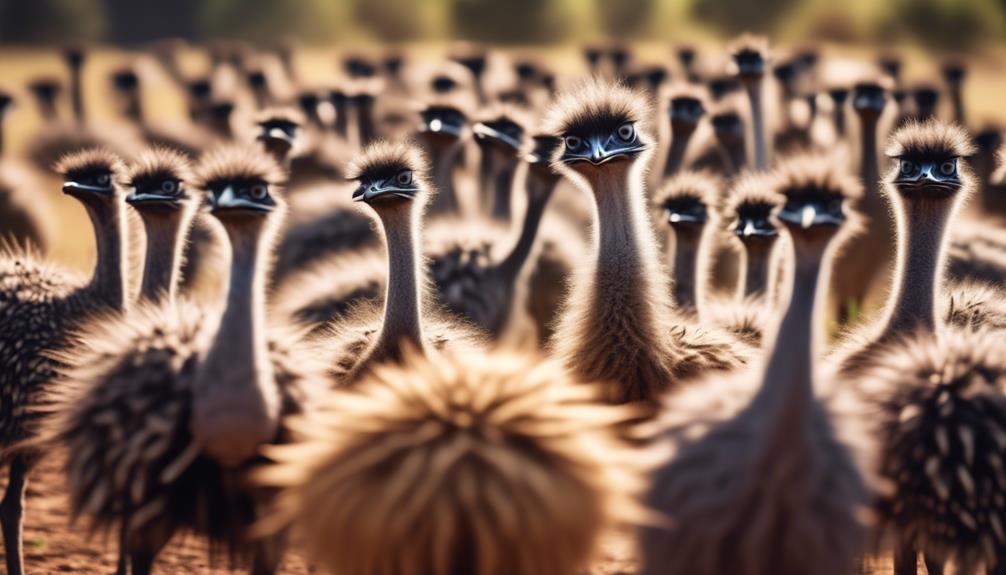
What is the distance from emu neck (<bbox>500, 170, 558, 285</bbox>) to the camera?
870 cm

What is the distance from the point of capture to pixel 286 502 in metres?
4.54

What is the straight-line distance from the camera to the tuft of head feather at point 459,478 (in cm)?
415

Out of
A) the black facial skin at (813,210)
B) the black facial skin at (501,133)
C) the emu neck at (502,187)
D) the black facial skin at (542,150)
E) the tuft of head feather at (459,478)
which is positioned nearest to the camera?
the tuft of head feather at (459,478)

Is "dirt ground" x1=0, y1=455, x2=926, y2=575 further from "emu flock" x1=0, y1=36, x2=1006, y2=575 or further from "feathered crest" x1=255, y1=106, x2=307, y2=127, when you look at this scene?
"feathered crest" x1=255, y1=106, x2=307, y2=127

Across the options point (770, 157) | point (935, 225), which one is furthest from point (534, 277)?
point (935, 225)

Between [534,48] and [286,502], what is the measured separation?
107 ft

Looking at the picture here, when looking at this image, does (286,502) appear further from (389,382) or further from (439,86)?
(439,86)

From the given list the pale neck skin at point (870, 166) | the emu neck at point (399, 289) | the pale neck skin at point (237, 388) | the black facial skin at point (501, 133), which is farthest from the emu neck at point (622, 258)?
the pale neck skin at point (870, 166)

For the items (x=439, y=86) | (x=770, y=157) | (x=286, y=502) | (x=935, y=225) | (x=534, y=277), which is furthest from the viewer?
(x=439, y=86)

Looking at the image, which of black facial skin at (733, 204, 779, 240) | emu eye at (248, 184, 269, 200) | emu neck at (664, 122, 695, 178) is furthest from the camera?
emu neck at (664, 122, 695, 178)

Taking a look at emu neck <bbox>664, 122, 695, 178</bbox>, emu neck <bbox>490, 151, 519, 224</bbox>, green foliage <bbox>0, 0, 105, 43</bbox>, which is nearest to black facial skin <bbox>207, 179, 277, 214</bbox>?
emu neck <bbox>490, 151, 519, 224</bbox>

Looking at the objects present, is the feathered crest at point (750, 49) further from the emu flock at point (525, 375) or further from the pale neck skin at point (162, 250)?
the pale neck skin at point (162, 250)

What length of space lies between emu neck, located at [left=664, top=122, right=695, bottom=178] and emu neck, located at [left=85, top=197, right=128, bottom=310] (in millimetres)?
4480

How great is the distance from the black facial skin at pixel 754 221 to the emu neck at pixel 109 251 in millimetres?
3211
